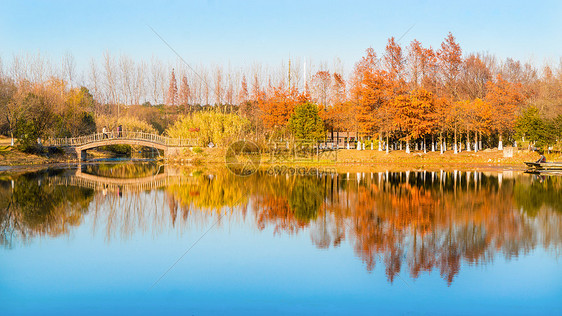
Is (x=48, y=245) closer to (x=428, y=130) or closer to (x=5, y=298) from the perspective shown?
(x=5, y=298)

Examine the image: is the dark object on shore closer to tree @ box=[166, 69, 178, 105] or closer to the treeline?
the treeline

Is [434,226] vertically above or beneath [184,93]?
beneath

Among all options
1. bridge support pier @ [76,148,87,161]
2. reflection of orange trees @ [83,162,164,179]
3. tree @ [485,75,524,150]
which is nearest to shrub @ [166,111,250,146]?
reflection of orange trees @ [83,162,164,179]

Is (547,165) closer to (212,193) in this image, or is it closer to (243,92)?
(212,193)

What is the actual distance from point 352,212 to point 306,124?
3590 centimetres

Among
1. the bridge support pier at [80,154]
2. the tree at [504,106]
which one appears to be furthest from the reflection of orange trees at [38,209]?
the tree at [504,106]

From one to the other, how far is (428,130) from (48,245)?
44.3 m

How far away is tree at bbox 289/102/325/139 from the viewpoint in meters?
53.0

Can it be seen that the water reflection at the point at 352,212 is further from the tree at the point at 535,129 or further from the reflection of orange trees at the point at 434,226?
the tree at the point at 535,129

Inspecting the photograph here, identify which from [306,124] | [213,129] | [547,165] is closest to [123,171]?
[213,129]

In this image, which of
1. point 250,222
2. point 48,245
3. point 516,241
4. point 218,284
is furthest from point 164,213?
point 516,241

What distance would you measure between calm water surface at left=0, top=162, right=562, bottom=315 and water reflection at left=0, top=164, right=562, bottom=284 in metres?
0.08

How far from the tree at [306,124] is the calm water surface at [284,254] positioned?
30844 millimetres

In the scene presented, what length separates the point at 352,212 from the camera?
692 inches
